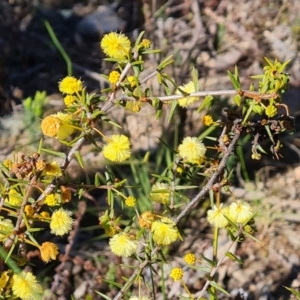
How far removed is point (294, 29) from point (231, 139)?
8.30 ft

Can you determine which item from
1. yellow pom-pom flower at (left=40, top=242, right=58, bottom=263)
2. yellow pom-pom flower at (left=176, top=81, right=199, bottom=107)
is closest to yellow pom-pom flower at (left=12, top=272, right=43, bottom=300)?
yellow pom-pom flower at (left=40, top=242, right=58, bottom=263)

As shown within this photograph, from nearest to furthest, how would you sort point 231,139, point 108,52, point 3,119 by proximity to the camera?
point 108,52 → point 231,139 → point 3,119

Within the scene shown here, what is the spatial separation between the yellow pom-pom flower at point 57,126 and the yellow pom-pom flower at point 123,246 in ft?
0.91

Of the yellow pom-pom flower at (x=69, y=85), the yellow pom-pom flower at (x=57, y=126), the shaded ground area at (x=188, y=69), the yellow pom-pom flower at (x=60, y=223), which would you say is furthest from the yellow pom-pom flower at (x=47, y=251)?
the shaded ground area at (x=188, y=69)

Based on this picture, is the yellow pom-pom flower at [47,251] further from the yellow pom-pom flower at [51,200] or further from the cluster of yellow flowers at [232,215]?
the cluster of yellow flowers at [232,215]

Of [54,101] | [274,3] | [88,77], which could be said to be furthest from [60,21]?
[274,3]

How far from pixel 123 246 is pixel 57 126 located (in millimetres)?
327

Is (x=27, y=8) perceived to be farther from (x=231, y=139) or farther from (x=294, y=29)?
(x=231, y=139)

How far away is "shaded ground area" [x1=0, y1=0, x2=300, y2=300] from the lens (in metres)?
2.47

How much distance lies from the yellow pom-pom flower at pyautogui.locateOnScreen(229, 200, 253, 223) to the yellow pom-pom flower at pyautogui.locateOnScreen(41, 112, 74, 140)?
0.44 m

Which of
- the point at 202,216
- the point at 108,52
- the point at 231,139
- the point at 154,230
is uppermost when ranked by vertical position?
the point at 108,52

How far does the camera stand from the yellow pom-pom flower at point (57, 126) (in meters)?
1.32

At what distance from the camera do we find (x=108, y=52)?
141 centimetres

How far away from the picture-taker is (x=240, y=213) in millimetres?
1479
